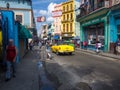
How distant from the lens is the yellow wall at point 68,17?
75.2 metres

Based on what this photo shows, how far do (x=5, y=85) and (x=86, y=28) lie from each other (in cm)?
3450

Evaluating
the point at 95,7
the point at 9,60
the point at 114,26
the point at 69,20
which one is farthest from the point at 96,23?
the point at 69,20

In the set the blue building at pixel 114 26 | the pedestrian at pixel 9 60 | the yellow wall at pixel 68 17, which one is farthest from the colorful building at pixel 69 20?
the pedestrian at pixel 9 60

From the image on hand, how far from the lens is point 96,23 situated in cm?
3741

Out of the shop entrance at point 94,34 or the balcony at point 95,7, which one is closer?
the balcony at point 95,7

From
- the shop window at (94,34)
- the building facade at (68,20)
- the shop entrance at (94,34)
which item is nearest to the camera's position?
the shop entrance at (94,34)

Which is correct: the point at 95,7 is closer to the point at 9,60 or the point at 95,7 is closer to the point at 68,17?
the point at 9,60

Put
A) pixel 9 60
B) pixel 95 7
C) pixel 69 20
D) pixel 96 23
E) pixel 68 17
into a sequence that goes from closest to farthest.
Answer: pixel 9 60 < pixel 96 23 < pixel 95 7 < pixel 69 20 < pixel 68 17

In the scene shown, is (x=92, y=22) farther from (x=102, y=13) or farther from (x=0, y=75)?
(x=0, y=75)

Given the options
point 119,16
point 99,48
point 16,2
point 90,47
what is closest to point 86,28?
point 90,47

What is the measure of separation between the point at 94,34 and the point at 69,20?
3754 centimetres

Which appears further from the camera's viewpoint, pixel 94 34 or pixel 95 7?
pixel 94 34

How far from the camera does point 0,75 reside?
43.1 feet

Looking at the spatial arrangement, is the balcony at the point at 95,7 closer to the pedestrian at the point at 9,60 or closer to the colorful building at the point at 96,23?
the colorful building at the point at 96,23
